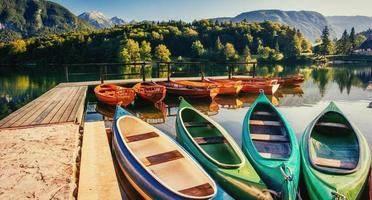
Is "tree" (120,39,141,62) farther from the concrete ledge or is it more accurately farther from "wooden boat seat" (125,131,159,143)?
the concrete ledge

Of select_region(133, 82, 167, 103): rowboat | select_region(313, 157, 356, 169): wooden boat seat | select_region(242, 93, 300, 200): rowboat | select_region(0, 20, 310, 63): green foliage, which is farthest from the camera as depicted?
select_region(0, 20, 310, 63): green foliage

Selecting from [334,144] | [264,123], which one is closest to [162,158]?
[264,123]

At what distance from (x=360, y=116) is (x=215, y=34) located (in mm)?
105379

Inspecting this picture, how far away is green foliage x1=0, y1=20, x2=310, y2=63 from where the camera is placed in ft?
309

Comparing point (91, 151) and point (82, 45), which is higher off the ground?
point (82, 45)

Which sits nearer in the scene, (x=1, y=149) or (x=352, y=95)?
(x=1, y=149)

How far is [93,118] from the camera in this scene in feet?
58.9

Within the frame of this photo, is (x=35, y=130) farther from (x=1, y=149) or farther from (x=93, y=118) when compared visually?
(x=93, y=118)

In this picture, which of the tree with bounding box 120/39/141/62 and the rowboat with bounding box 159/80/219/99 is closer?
the rowboat with bounding box 159/80/219/99

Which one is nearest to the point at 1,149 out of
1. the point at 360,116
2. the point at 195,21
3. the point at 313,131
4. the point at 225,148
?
the point at 225,148

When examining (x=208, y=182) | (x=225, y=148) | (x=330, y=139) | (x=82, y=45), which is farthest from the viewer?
(x=82, y=45)

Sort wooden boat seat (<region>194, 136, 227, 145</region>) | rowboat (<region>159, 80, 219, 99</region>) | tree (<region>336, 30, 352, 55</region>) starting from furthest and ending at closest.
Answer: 1. tree (<region>336, 30, 352, 55</region>)
2. rowboat (<region>159, 80, 219, 99</region>)
3. wooden boat seat (<region>194, 136, 227, 145</region>)

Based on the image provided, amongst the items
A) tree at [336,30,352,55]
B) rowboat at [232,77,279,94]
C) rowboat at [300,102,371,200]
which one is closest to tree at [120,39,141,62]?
rowboat at [232,77,279,94]

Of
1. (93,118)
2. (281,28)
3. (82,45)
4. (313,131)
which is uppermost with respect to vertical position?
(281,28)
